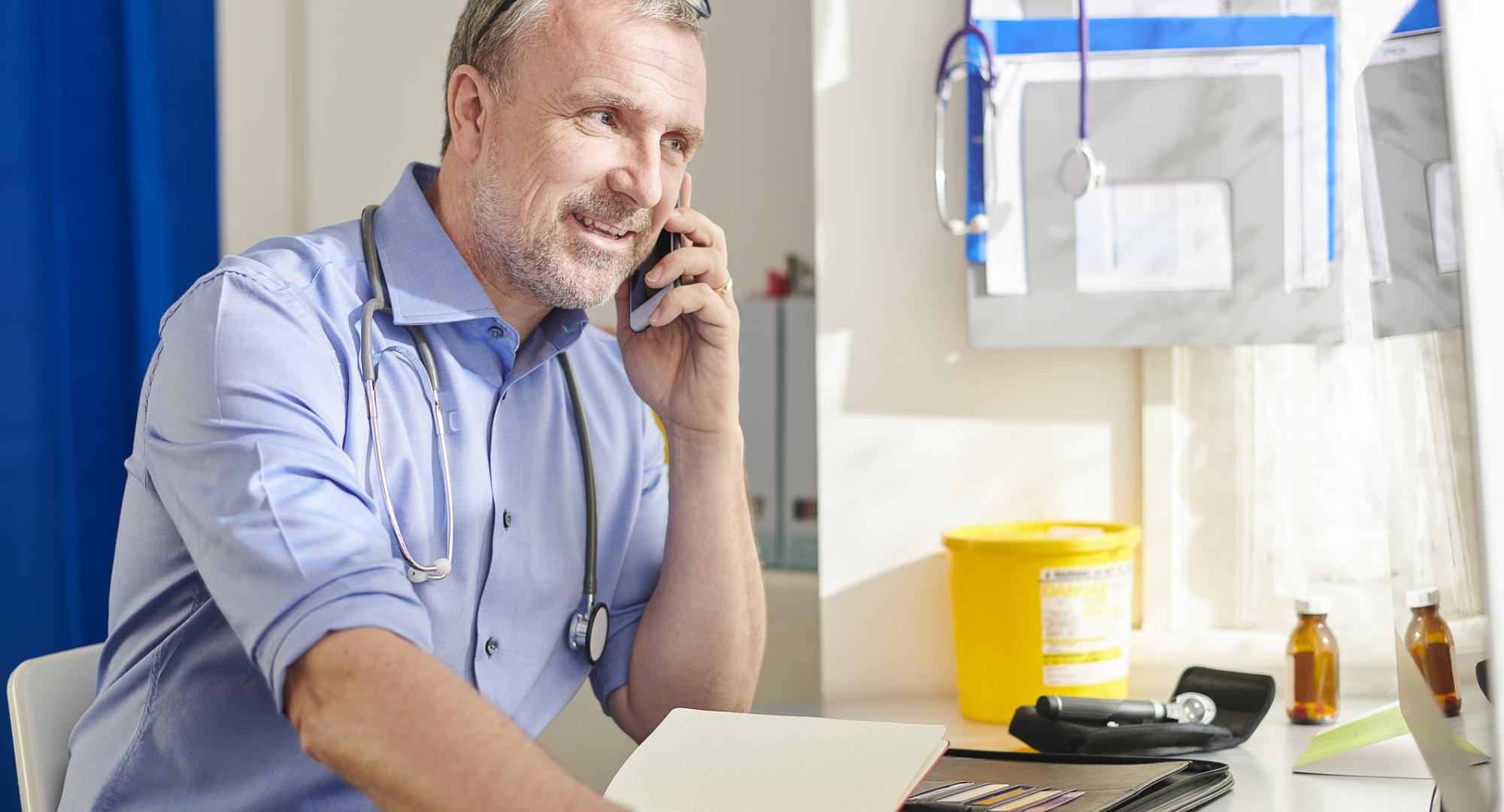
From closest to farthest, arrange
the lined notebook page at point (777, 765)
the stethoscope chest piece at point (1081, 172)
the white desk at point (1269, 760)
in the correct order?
the lined notebook page at point (777, 765)
the white desk at point (1269, 760)
the stethoscope chest piece at point (1081, 172)

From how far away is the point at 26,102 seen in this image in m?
1.81

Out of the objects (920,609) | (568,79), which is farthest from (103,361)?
(920,609)

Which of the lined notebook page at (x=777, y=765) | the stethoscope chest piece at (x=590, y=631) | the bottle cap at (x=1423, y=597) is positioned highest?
the bottle cap at (x=1423, y=597)

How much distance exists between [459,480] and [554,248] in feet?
0.78

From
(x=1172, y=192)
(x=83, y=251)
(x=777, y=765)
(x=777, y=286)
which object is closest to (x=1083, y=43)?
(x=1172, y=192)

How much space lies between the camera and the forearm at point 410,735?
2.28 ft

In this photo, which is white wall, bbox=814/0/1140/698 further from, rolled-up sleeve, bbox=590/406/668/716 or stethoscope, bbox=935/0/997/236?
rolled-up sleeve, bbox=590/406/668/716

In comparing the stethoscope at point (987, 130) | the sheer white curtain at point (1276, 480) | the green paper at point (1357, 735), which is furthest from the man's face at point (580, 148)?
the green paper at point (1357, 735)

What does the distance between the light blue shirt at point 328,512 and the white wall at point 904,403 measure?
0.27 metres

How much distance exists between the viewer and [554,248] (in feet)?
3.87

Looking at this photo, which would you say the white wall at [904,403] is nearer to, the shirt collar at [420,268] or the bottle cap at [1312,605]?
the bottle cap at [1312,605]

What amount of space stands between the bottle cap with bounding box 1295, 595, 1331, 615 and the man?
578mm

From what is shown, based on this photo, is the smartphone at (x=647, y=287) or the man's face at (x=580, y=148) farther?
the smartphone at (x=647, y=287)

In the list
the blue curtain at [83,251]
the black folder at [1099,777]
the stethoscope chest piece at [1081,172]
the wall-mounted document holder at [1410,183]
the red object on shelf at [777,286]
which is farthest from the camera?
the red object on shelf at [777,286]
